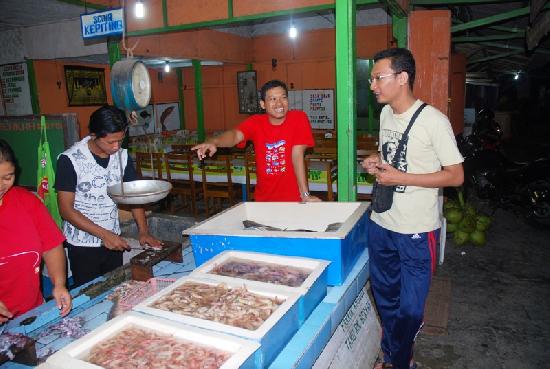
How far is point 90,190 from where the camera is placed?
3.27 m

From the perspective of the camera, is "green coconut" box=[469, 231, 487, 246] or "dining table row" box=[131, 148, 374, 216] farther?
"dining table row" box=[131, 148, 374, 216]

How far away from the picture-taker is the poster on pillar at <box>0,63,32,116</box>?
8.67 m

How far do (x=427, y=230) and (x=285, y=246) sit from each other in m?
1.11

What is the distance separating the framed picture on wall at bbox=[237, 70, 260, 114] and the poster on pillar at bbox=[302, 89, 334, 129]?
177 centimetres

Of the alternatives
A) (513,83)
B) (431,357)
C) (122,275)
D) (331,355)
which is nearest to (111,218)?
(122,275)

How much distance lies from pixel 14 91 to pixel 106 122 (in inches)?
294

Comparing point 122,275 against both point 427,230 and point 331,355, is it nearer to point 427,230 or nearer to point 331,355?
point 331,355

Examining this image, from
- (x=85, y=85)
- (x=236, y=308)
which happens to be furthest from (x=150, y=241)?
(x=85, y=85)

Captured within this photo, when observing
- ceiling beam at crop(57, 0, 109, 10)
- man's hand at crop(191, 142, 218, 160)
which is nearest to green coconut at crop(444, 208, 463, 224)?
man's hand at crop(191, 142, 218, 160)

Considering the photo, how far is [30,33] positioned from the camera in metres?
8.27

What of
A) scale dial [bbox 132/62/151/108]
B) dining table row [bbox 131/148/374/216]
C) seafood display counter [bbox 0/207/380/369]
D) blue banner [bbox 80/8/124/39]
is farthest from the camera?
dining table row [bbox 131/148/374/216]

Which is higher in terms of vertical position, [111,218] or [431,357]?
[111,218]

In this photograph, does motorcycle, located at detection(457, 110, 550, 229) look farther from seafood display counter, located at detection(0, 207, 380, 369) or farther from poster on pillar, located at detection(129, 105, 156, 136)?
poster on pillar, located at detection(129, 105, 156, 136)

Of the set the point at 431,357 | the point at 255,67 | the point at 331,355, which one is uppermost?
the point at 255,67
